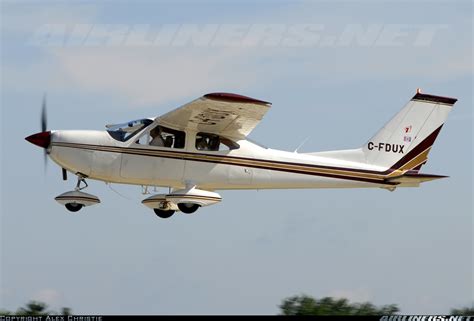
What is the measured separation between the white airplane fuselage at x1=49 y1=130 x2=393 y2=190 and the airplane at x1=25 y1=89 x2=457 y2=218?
0.02m

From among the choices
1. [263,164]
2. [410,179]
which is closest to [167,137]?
[263,164]

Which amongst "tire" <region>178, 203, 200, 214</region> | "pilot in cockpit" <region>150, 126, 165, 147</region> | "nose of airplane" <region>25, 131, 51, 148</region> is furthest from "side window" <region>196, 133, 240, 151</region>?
"nose of airplane" <region>25, 131, 51, 148</region>

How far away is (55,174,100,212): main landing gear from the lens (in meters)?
21.3

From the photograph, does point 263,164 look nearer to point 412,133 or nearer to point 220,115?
point 220,115

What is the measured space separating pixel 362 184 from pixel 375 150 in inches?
33.0

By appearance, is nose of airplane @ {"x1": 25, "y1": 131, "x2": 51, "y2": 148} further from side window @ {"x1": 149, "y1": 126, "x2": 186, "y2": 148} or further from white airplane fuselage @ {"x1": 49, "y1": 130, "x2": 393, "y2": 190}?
side window @ {"x1": 149, "y1": 126, "x2": 186, "y2": 148}

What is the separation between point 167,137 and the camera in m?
21.5

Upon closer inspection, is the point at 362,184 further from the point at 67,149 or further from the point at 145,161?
the point at 67,149

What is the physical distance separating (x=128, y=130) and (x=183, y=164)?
1256 millimetres


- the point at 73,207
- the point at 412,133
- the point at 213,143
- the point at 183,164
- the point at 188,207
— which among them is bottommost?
the point at 188,207

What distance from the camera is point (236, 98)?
19859mm

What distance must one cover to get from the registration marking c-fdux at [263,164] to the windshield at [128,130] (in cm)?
23

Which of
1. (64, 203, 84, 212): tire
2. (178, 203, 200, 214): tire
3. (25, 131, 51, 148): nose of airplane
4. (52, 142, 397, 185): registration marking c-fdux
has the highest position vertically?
(25, 131, 51, 148): nose of airplane

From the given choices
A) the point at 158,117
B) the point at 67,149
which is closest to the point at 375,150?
the point at 158,117
